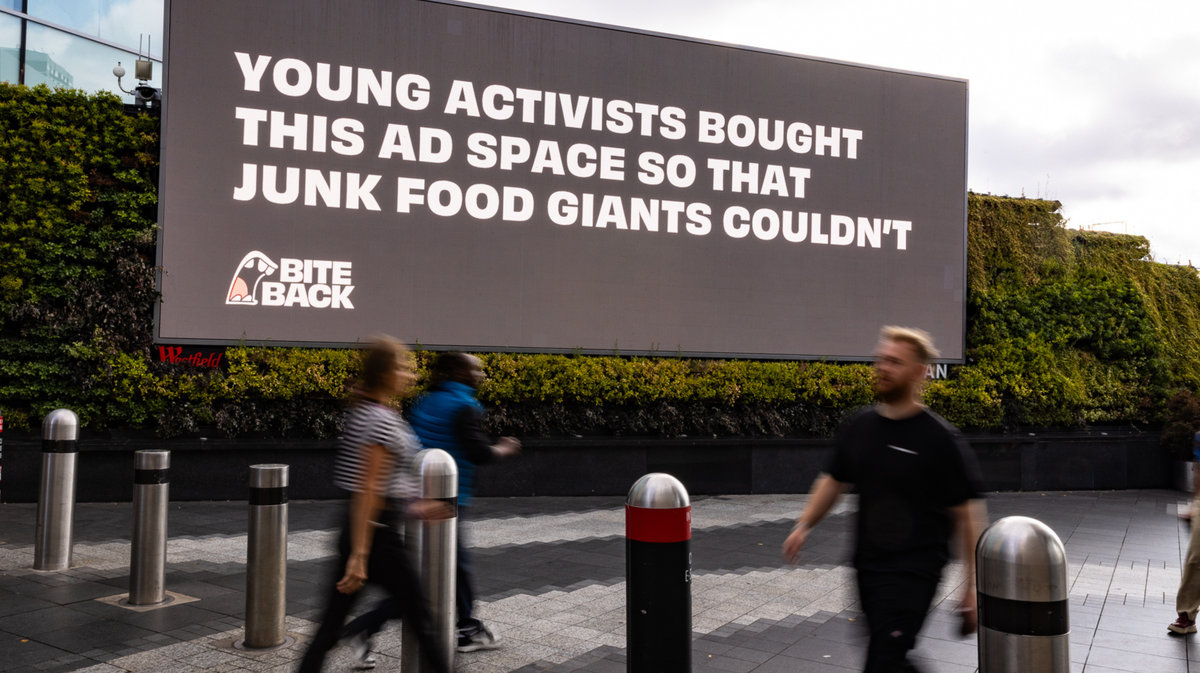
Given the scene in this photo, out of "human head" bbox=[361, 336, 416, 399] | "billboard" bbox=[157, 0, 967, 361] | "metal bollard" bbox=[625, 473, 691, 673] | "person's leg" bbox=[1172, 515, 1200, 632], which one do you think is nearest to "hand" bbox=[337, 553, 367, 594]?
"human head" bbox=[361, 336, 416, 399]

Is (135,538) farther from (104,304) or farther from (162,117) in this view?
(162,117)

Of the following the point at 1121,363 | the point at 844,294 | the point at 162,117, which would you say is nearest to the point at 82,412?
the point at 162,117

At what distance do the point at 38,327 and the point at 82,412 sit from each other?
43.8 inches

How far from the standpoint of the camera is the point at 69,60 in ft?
54.0

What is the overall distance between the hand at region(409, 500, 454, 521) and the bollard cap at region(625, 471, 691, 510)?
4.02 feet

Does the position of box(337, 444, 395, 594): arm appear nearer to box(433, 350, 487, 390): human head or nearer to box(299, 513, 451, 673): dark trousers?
box(299, 513, 451, 673): dark trousers

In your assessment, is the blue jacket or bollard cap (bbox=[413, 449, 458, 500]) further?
the blue jacket

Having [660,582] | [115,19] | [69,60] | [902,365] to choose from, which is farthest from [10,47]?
[902,365]

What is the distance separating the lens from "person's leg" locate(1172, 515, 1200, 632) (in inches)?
230

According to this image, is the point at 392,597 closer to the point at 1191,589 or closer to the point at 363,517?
the point at 363,517

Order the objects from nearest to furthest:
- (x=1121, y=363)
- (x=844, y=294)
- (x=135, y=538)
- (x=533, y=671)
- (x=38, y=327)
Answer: (x=533, y=671) < (x=135, y=538) < (x=38, y=327) < (x=844, y=294) < (x=1121, y=363)

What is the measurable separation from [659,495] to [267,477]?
2629mm

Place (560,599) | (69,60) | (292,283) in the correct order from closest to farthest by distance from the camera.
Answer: (560,599) → (292,283) → (69,60)

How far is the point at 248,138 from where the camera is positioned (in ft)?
35.6
